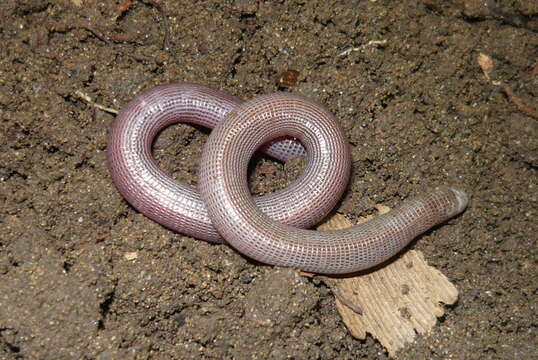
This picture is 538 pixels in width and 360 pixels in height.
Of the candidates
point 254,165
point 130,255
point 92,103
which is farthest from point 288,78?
point 130,255

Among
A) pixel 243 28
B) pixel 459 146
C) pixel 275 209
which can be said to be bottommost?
pixel 275 209

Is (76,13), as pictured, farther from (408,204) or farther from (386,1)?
(408,204)

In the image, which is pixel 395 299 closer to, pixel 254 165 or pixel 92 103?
pixel 254 165

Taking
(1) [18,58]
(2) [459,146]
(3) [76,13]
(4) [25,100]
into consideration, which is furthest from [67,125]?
(2) [459,146]

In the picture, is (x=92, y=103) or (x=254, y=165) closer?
(x=92, y=103)

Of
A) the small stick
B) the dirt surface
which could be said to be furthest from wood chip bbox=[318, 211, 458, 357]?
the small stick

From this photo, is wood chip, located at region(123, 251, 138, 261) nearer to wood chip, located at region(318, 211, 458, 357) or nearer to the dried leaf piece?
wood chip, located at region(318, 211, 458, 357)
